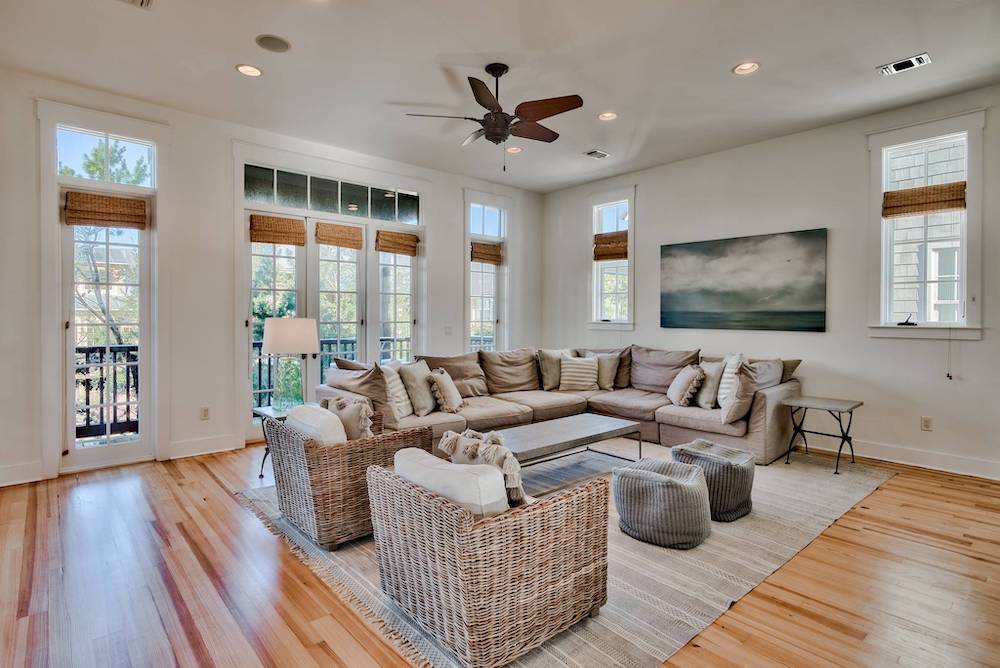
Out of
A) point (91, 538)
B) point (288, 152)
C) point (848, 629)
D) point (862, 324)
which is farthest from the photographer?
point (288, 152)

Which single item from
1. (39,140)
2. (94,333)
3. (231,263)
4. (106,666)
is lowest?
(106,666)

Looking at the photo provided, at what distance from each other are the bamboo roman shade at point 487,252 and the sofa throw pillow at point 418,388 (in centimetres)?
271

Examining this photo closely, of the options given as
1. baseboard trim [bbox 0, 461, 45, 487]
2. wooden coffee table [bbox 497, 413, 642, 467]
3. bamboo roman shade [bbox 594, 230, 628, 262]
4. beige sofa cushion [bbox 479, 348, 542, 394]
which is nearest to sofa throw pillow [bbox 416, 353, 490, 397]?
beige sofa cushion [bbox 479, 348, 542, 394]

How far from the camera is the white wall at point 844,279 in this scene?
392 cm

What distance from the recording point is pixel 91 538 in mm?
2814

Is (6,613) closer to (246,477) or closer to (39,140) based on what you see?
(246,477)

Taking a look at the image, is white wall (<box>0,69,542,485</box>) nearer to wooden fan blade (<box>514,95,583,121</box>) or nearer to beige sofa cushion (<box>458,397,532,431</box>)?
beige sofa cushion (<box>458,397,532,431</box>)

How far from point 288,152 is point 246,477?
3.11m

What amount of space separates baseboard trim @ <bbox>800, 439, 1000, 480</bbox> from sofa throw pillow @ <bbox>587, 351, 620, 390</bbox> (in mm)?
2136

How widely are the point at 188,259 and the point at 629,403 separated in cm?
426

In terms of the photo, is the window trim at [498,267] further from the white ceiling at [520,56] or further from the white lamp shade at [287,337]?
the white lamp shade at [287,337]

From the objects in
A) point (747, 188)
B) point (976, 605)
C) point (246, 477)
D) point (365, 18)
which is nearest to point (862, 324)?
point (747, 188)

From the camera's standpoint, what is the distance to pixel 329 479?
2635 mm

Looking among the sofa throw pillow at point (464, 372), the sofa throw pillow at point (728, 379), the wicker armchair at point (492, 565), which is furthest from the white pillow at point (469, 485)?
the sofa throw pillow at point (728, 379)
